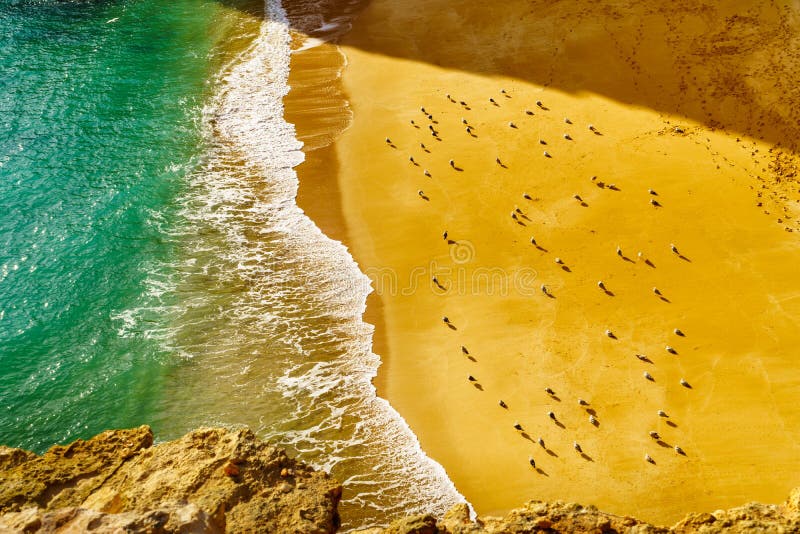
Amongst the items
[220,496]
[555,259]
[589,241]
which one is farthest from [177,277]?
[589,241]

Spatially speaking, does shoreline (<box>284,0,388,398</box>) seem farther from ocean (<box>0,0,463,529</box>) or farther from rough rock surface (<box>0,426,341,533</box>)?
rough rock surface (<box>0,426,341,533</box>)

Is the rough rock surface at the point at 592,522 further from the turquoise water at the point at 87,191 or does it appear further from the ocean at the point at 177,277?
the turquoise water at the point at 87,191

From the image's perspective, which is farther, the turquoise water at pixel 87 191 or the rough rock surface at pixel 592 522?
the turquoise water at pixel 87 191

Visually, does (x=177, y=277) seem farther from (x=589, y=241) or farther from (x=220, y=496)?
(x=589, y=241)

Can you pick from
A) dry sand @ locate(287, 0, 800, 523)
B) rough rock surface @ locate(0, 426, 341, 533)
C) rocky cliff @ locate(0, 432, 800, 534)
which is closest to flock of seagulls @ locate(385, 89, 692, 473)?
dry sand @ locate(287, 0, 800, 523)

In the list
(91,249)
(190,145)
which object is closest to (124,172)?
(190,145)

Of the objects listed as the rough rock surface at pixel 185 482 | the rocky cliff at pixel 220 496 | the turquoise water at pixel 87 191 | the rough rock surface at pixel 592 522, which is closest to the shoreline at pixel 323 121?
the turquoise water at pixel 87 191
